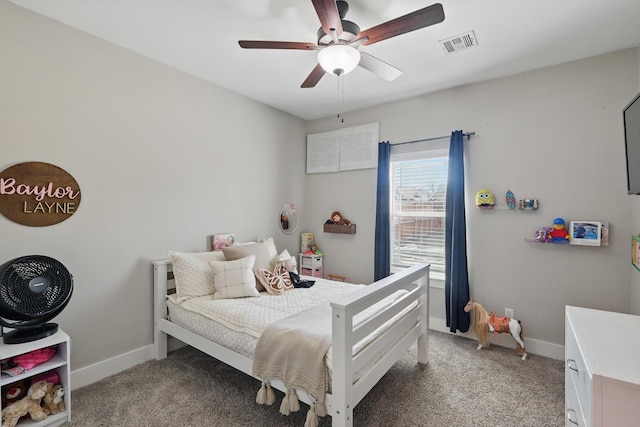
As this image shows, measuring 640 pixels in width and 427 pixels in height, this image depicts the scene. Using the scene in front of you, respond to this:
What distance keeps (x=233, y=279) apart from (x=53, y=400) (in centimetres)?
126

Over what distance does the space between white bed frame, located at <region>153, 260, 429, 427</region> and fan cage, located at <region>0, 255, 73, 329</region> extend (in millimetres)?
752

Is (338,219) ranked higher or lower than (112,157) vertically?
lower

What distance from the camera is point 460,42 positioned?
2262 millimetres

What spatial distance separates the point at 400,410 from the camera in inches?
74.9

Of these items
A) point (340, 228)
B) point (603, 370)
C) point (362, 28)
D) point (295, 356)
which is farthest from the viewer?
point (340, 228)

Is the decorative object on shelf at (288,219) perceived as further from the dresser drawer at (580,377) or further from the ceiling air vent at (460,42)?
the dresser drawer at (580,377)

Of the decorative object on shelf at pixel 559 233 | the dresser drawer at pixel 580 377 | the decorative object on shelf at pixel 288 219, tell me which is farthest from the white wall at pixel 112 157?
the decorative object on shelf at pixel 559 233

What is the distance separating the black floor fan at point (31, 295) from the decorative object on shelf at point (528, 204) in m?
3.58

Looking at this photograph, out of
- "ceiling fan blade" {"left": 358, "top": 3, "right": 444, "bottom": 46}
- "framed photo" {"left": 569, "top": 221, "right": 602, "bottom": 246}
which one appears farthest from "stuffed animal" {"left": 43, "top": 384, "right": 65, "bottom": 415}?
"framed photo" {"left": 569, "top": 221, "right": 602, "bottom": 246}

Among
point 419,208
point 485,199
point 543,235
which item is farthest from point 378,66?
point 543,235

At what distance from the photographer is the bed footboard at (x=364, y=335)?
1.46m

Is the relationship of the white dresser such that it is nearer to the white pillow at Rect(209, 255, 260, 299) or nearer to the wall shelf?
the white pillow at Rect(209, 255, 260, 299)

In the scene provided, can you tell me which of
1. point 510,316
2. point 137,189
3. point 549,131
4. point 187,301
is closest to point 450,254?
point 510,316

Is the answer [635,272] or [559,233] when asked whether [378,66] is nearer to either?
[559,233]
